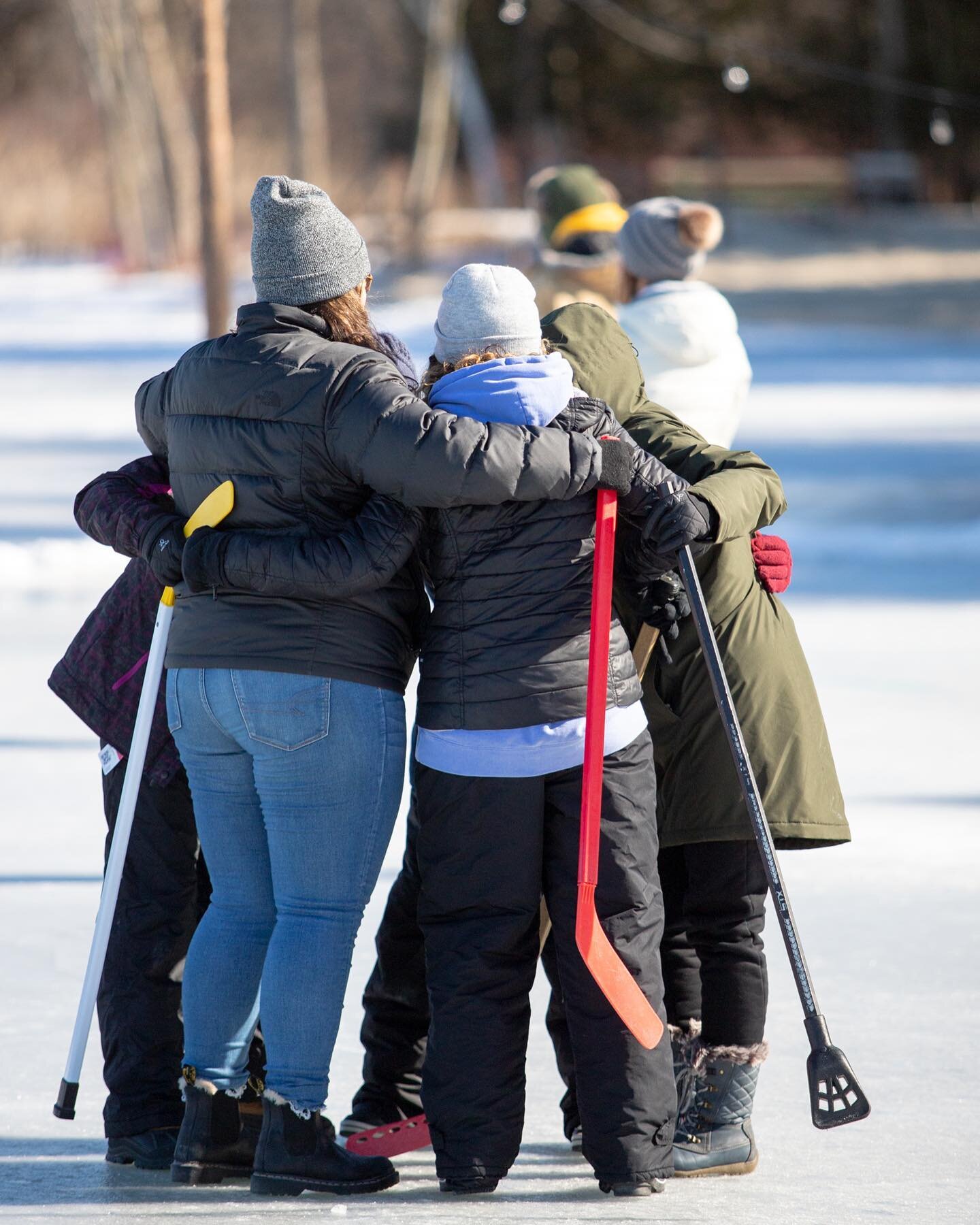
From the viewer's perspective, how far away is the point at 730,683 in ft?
10.8

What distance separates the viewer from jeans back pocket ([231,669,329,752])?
2.99m

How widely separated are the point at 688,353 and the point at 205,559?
143cm

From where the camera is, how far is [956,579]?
29.9 ft

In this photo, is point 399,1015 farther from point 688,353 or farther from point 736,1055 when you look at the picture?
point 688,353

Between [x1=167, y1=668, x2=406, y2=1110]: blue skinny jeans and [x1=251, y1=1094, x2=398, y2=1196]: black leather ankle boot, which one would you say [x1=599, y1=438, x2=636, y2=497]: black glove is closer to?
[x1=167, y1=668, x2=406, y2=1110]: blue skinny jeans

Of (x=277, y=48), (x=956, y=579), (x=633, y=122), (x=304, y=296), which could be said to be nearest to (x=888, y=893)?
(x=304, y=296)

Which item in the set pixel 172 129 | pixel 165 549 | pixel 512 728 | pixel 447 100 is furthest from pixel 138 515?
pixel 172 129

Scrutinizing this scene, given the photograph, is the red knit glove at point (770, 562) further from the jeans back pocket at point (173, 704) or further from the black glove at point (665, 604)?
the jeans back pocket at point (173, 704)

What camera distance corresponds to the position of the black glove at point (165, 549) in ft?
10.0

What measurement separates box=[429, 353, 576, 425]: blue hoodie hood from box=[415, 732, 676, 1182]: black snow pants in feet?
1.89

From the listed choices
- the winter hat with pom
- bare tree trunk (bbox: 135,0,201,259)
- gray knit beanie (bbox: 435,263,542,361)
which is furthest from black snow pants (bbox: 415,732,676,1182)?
bare tree trunk (bbox: 135,0,201,259)

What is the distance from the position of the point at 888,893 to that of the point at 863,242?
2691cm

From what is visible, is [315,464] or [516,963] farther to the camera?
[516,963]

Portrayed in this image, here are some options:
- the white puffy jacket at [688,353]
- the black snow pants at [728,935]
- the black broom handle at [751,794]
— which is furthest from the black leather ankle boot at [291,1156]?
the white puffy jacket at [688,353]
